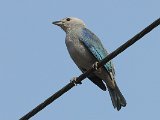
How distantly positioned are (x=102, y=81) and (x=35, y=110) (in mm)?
4902

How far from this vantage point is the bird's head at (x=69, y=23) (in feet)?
48.0

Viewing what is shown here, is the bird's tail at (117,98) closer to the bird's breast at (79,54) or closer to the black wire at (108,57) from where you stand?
the bird's breast at (79,54)

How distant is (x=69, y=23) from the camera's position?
14852mm

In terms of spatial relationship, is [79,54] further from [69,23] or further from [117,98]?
[69,23]

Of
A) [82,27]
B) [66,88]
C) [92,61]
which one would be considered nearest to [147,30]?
[66,88]

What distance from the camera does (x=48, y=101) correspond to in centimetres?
905

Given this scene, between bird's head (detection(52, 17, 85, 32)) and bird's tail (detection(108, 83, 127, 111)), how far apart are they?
210cm

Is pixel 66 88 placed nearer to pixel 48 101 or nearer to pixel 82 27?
pixel 48 101

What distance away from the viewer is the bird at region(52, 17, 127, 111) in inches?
519

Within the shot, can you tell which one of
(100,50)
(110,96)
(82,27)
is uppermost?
(82,27)

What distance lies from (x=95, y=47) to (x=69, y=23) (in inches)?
66.7

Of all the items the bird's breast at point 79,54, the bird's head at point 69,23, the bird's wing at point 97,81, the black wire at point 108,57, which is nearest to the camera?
the black wire at point 108,57

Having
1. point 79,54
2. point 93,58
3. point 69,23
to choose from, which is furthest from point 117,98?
point 69,23

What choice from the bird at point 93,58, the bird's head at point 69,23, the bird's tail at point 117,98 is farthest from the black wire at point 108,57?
the bird's head at point 69,23
